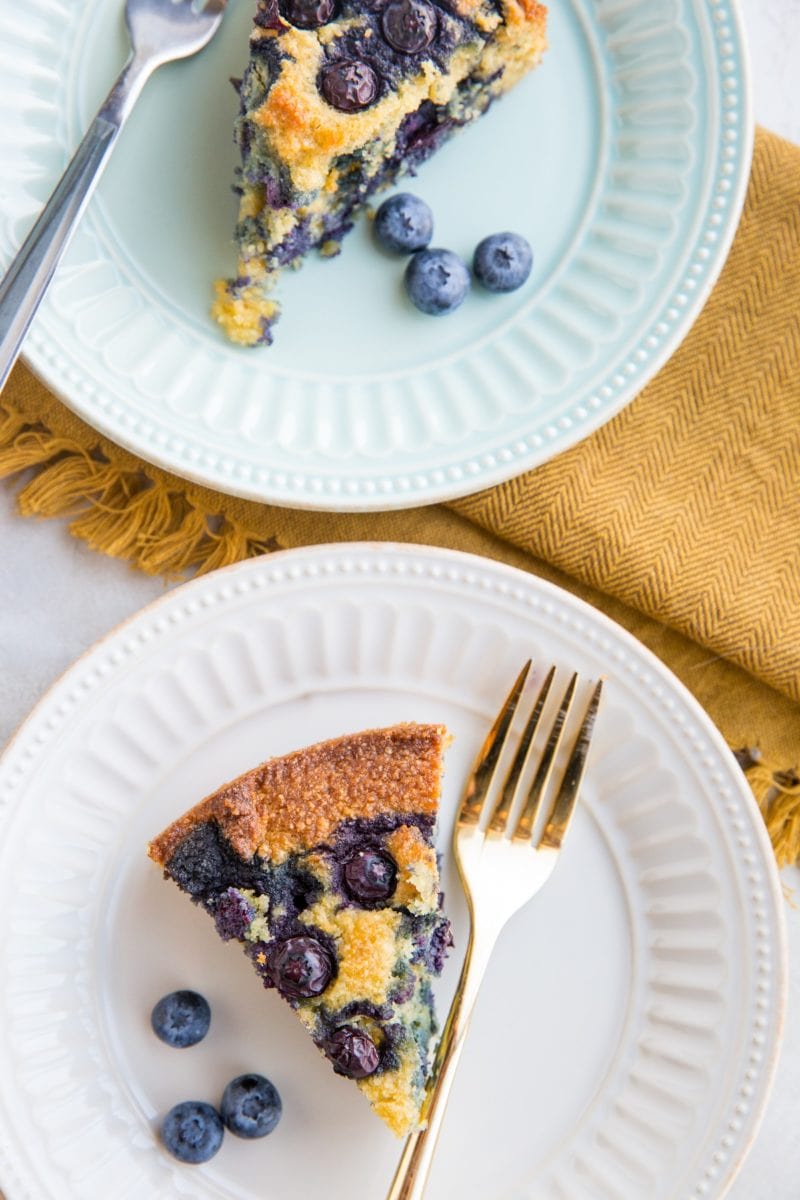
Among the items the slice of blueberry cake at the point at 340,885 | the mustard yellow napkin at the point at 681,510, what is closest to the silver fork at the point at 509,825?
the slice of blueberry cake at the point at 340,885

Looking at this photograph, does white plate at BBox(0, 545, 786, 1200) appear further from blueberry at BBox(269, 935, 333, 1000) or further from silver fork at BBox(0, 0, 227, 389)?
silver fork at BBox(0, 0, 227, 389)

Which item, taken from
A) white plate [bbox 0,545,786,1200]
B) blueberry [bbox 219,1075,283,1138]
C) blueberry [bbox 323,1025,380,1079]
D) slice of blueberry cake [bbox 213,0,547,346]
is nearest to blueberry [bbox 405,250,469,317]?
slice of blueberry cake [bbox 213,0,547,346]

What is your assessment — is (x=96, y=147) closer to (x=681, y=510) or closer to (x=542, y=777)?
(x=681, y=510)

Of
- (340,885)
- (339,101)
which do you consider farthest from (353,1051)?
(339,101)

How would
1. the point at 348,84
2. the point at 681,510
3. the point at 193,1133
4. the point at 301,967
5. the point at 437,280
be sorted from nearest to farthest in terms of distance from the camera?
1. the point at 301,967
2. the point at 348,84
3. the point at 193,1133
4. the point at 437,280
5. the point at 681,510

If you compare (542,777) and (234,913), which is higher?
(542,777)

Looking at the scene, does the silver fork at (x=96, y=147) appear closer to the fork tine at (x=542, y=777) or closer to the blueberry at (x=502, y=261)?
the blueberry at (x=502, y=261)
